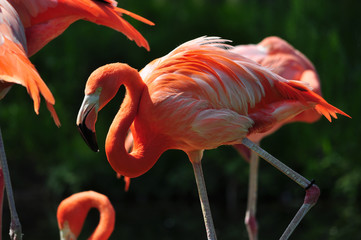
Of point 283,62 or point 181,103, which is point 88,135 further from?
point 283,62

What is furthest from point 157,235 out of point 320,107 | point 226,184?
point 320,107

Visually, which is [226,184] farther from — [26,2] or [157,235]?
[26,2]

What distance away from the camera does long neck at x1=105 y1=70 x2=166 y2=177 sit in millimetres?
2238

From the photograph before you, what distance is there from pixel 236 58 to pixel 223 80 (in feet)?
0.60

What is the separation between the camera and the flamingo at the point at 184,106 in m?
2.23

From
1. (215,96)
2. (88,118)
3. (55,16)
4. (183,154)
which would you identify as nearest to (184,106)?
(215,96)

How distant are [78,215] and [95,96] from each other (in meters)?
1.07

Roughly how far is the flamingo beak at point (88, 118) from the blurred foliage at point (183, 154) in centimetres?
349

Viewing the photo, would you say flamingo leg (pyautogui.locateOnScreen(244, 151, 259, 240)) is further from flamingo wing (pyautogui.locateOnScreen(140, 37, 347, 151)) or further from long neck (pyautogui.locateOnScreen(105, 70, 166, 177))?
long neck (pyautogui.locateOnScreen(105, 70, 166, 177))

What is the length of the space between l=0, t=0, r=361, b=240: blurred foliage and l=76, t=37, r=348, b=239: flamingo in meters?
3.26

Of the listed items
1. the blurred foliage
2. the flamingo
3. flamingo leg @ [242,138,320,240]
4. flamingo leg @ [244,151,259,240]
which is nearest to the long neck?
the flamingo

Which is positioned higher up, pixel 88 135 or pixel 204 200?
pixel 88 135

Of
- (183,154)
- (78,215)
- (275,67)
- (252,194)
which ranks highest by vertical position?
(275,67)

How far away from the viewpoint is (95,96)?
85.3 inches
